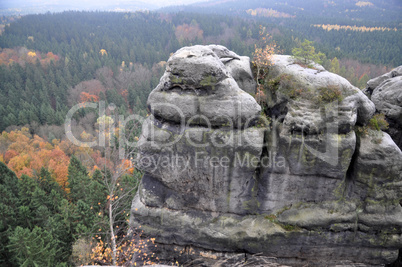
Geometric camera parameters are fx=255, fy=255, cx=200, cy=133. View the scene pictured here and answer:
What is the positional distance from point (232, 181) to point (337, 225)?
19.3ft

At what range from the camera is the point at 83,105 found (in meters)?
59.8

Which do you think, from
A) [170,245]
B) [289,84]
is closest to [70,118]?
[170,245]

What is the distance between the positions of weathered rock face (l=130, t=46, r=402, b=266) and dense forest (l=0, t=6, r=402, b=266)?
3.01 m

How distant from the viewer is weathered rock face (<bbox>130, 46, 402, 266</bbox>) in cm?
1255

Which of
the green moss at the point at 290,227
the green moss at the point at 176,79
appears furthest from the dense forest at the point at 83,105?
the green moss at the point at 290,227

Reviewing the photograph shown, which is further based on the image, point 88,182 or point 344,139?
point 88,182

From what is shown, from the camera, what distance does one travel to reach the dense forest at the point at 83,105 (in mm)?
20266

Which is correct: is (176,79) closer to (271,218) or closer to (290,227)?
(271,218)

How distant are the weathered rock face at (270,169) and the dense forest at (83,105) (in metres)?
3.01

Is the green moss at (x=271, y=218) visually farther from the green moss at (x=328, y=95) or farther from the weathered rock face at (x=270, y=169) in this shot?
the green moss at (x=328, y=95)

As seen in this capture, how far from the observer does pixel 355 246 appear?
13750mm

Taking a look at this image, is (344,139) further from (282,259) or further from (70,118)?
(70,118)

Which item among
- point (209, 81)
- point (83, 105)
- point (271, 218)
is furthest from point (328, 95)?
point (83, 105)

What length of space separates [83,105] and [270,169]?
5663 centimetres
